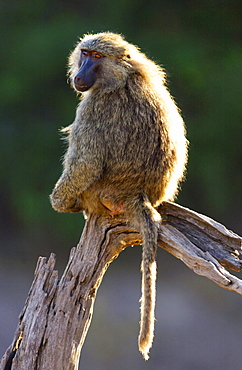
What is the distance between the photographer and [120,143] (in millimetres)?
3945

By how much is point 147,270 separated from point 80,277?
0.56 meters

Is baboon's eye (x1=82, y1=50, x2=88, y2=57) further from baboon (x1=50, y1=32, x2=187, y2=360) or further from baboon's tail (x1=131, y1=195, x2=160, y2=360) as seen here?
baboon's tail (x1=131, y1=195, x2=160, y2=360)

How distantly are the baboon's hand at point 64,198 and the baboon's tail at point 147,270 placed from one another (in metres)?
0.47

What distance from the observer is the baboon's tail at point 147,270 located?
349cm

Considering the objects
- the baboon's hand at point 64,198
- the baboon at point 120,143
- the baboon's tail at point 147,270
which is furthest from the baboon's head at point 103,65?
the baboon's tail at point 147,270

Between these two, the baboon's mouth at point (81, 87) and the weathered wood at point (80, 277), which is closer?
the weathered wood at point (80, 277)

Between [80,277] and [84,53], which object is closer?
[80,277]

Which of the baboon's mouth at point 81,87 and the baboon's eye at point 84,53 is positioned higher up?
the baboon's eye at point 84,53

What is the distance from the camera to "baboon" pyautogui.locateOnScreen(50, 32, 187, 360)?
3.96 metres

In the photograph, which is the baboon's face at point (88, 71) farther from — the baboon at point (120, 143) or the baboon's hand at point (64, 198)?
the baboon's hand at point (64, 198)

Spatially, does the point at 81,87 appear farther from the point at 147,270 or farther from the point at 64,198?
the point at 147,270

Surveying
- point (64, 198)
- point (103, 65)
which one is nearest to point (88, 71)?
point (103, 65)

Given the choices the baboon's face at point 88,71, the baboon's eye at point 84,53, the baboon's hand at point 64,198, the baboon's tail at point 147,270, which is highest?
the baboon's eye at point 84,53

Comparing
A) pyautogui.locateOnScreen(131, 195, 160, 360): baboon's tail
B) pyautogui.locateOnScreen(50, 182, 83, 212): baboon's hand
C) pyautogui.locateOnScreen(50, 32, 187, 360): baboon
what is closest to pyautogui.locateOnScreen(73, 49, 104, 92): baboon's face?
pyautogui.locateOnScreen(50, 32, 187, 360): baboon
